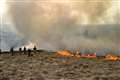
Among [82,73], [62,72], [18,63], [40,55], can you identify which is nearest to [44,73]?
[62,72]

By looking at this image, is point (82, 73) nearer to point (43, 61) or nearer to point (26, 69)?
point (26, 69)

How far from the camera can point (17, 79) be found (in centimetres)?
7981

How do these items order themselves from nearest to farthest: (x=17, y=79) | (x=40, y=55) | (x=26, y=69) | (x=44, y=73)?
(x=17, y=79) < (x=44, y=73) < (x=26, y=69) < (x=40, y=55)

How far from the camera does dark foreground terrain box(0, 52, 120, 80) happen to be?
8444 centimetres

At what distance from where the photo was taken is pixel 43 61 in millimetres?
120062

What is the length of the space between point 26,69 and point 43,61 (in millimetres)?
20812

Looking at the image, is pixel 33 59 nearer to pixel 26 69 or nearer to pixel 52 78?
pixel 26 69

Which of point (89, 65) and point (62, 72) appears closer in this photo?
point (62, 72)

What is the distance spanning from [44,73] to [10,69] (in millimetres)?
14847

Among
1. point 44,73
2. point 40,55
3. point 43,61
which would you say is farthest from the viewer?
point 40,55

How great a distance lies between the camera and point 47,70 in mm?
97188

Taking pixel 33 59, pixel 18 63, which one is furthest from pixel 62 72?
pixel 33 59

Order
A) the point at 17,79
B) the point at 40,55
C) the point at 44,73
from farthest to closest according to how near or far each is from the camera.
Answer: the point at 40,55 → the point at 44,73 → the point at 17,79

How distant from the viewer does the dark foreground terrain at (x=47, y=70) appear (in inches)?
3324
